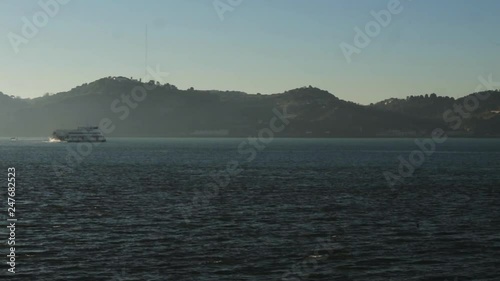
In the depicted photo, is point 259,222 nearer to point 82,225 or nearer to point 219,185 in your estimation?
point 82,225

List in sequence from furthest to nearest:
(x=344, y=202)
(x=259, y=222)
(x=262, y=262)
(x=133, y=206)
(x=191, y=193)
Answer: (x=191, y=193), (x=344, y=202), (x=133, y=206), (x=259, y=222), (x=262, y=262)

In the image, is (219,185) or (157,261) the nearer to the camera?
(157,261)

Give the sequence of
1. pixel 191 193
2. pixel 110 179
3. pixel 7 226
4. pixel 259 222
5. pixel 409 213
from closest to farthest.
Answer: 1. pixel 7 226
2. pixel 259 222
3. pixel 409 213
4. pixel 191 193
5. pixel 110 179

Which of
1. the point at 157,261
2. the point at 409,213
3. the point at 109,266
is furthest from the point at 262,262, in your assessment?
the point at 409,213

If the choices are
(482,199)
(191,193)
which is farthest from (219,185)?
(482,199)

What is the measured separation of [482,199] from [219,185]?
42.0 metres

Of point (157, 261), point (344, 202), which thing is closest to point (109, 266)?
point (157, 261)

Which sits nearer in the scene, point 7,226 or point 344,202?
point 7,226

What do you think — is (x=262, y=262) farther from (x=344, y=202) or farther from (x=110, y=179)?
(x=110, y=179)

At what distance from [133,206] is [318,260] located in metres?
36.0

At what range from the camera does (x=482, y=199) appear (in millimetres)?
91062

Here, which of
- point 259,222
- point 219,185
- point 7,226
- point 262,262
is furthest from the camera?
point 219,185

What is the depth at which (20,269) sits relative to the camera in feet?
145

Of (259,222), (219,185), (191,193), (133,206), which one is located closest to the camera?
(259,222)
